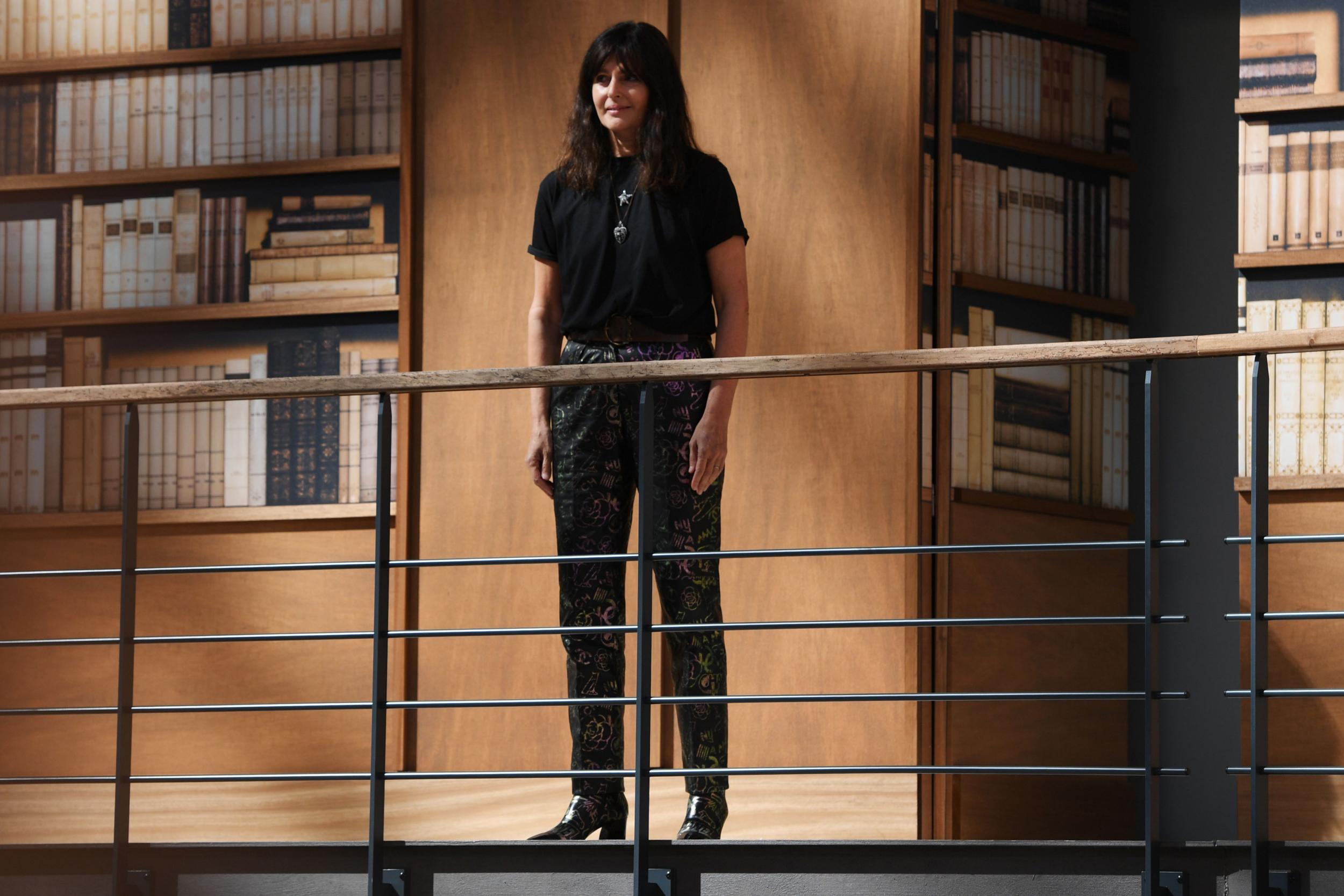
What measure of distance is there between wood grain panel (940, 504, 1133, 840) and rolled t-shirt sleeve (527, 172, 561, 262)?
129 centimetres

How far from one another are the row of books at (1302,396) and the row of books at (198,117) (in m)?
2.04

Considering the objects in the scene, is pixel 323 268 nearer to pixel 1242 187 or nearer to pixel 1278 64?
pixel 1242 187

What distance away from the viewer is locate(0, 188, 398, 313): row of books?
3926mm

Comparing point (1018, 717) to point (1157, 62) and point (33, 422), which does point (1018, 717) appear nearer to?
point (1157, 62)

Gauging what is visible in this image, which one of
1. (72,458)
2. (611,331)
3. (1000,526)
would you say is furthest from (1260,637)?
(72,458)

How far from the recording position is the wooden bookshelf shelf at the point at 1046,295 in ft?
12.0

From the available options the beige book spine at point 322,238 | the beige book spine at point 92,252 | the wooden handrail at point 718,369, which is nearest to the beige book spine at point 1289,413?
the wooden handrail at point 718,369

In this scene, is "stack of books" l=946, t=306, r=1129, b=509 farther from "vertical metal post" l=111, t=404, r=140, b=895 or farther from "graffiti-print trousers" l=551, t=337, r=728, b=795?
"vertical metal post" l=111, t=404, r=140, b=895

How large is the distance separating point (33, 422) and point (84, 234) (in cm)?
48

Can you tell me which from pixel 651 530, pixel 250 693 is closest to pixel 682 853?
pixel 651 530

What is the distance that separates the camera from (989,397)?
12.1ft

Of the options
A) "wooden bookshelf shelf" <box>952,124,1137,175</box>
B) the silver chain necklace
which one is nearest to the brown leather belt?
the silver chain necklace

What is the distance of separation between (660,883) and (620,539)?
0.56 metres

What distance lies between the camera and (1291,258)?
141 inches
